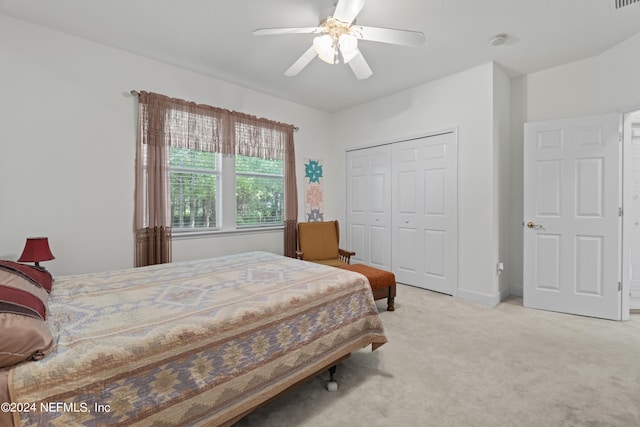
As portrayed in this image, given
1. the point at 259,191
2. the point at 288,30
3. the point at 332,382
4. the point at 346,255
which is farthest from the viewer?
the point at 259,191

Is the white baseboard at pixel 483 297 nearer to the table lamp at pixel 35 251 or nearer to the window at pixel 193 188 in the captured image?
the window at pixel 193 188

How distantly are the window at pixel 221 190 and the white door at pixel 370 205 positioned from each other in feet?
4.12

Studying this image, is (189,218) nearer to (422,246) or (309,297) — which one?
(309,297)

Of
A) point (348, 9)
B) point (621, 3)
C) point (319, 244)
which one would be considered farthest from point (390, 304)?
point (621, 3)

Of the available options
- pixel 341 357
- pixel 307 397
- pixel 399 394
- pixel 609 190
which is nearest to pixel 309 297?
pixel 341 357

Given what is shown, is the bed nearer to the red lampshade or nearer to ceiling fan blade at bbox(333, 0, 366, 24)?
the red lampshade

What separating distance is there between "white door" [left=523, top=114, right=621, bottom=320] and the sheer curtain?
144 inches

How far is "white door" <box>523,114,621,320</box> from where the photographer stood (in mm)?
2891

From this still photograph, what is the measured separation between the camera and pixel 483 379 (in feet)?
6.31

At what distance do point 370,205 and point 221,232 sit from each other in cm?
232

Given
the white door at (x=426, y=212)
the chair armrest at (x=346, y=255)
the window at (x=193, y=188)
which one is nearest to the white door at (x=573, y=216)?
the white door at (x=426, y=212)

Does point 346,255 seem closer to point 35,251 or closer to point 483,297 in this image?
point 483,297

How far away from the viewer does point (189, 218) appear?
3.47 m

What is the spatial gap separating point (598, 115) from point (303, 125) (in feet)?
11.9
